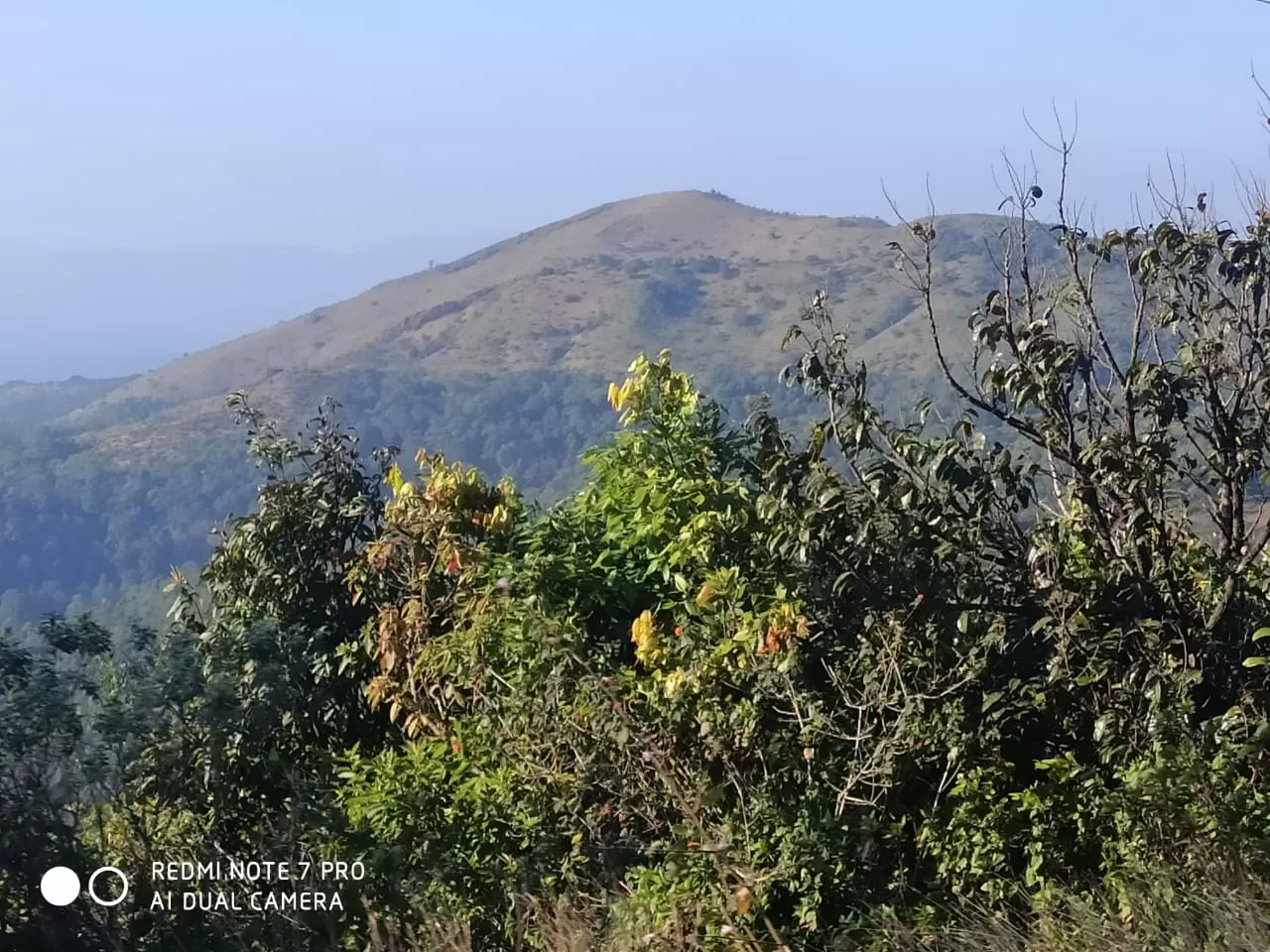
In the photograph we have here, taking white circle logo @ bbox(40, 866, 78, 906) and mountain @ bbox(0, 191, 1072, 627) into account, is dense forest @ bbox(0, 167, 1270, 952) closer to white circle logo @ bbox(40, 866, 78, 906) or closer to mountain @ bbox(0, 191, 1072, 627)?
white circle logo @ bbox(40, 866, 78, 906)

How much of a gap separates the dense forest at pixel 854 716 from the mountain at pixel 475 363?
2542cm

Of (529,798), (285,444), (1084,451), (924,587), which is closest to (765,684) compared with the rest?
(924,587)

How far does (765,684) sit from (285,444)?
340cm

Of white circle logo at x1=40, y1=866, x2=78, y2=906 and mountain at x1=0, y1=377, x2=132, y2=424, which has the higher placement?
mountain at x1=0, y1=377, x2=132, y2=424

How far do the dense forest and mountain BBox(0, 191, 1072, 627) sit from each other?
25.4m

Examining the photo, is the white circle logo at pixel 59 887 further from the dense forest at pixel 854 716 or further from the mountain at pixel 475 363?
the mountain at pixel 475 363

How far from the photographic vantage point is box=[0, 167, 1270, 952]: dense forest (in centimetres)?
410

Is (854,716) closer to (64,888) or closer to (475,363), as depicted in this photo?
(64,888)

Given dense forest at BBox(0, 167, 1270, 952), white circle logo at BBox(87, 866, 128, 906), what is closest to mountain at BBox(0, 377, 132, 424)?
dense forest at BBox(0, 167, 1270, 952)

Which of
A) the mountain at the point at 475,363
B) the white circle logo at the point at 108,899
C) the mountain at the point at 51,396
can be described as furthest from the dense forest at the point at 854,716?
the mountain at the point at 51,396

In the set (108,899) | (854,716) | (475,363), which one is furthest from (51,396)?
(854,716)

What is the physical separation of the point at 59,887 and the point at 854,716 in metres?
2.47

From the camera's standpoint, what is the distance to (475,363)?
8669 cm

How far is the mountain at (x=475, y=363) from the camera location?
48.9m
